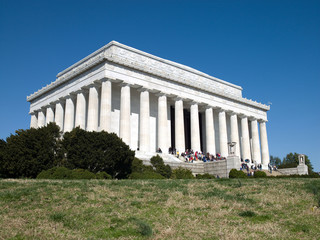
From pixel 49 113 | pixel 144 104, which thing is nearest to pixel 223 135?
pixel 144 104

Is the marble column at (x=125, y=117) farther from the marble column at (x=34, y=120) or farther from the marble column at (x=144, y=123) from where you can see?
the marble column at (x=34, y=120)

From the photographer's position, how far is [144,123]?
173 ft

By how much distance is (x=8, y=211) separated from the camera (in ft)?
42.9

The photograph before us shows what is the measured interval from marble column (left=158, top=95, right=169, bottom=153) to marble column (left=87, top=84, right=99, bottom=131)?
1039cm

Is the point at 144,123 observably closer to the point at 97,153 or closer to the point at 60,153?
the point at 97,153

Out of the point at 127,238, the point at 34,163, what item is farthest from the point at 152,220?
the point at 34,163

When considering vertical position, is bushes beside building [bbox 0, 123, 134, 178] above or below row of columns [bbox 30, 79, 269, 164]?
below

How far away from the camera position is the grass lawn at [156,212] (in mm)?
10883

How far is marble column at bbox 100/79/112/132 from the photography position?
4884 cm

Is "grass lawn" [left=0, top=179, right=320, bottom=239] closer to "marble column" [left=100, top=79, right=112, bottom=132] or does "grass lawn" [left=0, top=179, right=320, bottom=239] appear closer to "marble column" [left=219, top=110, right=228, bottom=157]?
"marble column" [left=100, top=79, right=112, bottom=132]

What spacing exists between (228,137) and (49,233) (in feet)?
207

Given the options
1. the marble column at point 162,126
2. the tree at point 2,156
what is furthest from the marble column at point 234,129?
the tree at point 2,156

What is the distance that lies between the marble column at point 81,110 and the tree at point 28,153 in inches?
696

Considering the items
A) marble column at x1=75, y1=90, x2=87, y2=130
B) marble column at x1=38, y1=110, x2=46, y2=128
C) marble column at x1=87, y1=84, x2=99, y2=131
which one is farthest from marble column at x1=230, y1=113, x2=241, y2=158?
marble column at x1=38, y1=110, x2=46, y2=128
